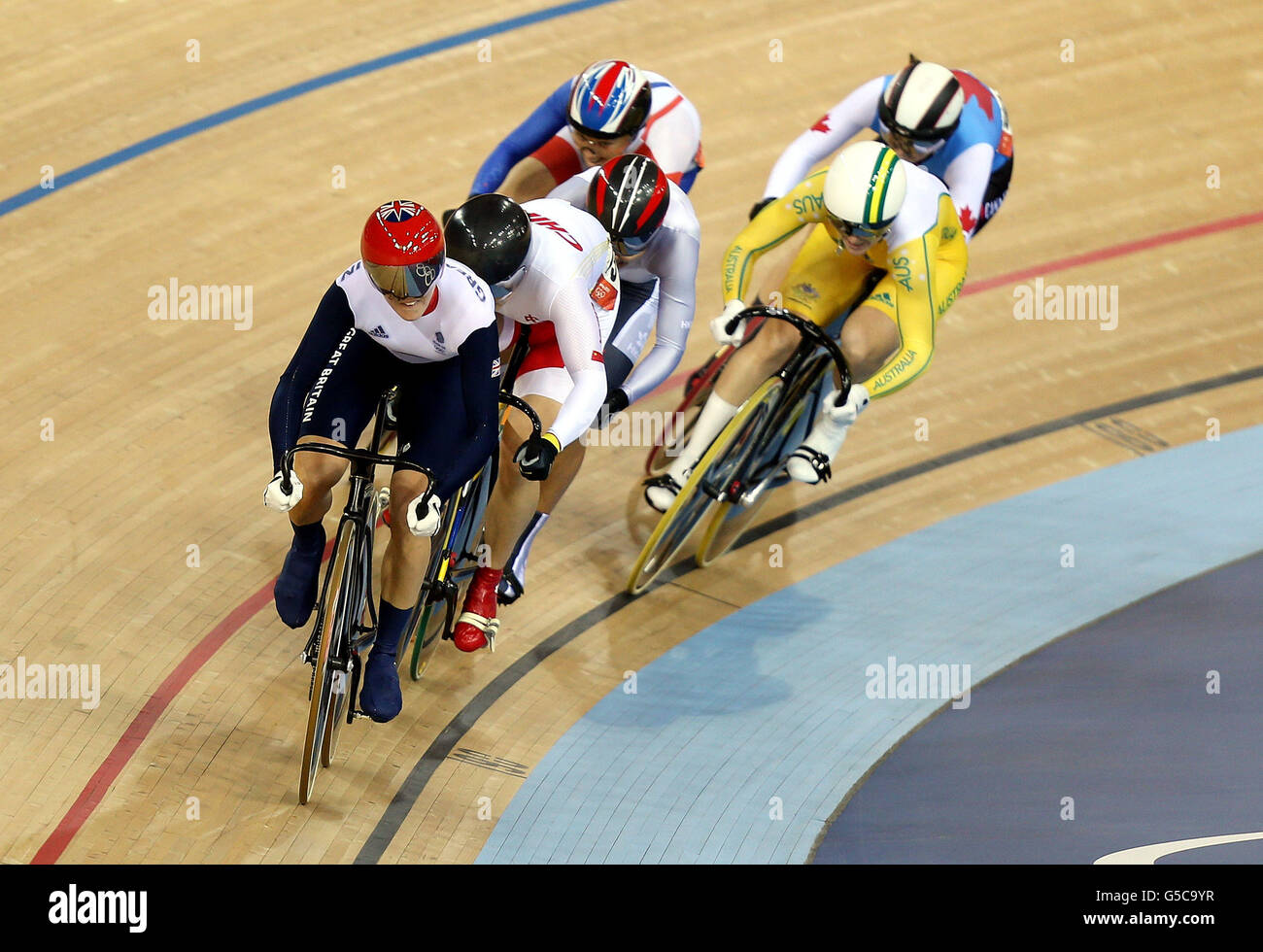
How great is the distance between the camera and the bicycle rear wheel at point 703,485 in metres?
4.48

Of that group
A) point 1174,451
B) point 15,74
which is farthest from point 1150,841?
point 15,74

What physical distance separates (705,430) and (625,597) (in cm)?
55

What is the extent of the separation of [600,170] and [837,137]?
1.03m

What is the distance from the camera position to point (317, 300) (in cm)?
Result: 569

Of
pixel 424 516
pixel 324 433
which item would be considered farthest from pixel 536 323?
pixel 424 516

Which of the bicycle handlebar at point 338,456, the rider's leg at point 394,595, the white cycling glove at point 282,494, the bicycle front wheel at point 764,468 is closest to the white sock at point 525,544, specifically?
the bicycle front wheel at point 764,468

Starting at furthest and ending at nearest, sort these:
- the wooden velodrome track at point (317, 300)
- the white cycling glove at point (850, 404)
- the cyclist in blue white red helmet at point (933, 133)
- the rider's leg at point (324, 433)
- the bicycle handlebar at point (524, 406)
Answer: the cyclist in blue white red helmet at point (933, 133) < the white cycling glove at point (850, 404) < the wooden velodrome track at point (317, 300) < the bicycle handlebar at point (524, 406) < the rider's leg at point (324, 433)

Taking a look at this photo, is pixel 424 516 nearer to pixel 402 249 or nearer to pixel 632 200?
pixel 402 249

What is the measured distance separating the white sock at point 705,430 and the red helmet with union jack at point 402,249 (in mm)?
1355

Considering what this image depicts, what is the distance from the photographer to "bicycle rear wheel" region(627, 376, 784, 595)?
4.48 m

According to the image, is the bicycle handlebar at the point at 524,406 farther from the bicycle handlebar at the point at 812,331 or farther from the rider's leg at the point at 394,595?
the bicycle handlebar at the point at 812,331

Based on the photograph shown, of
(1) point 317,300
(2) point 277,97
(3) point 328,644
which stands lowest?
(3) point 328,644

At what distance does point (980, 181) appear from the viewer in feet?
16.4

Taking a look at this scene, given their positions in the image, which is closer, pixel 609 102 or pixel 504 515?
pixel 504 515
